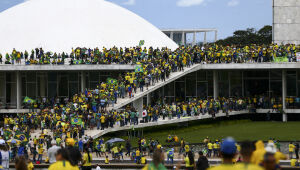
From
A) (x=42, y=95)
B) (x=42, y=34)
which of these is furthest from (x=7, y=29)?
(x=42, y=95)

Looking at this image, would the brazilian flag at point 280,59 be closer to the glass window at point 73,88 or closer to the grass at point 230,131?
the grass at point 230,131

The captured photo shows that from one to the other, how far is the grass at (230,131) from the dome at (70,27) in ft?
40.4

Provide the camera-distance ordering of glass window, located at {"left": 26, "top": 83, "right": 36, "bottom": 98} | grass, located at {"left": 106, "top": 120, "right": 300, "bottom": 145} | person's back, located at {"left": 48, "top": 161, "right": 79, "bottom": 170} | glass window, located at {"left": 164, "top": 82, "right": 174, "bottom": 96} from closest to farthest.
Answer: person's back, located at {"left": 48, "top": 161, "right": 79, "bottom": 170}, grass, located at {"left": 106, "top": 120, "right": 300, "bottom": 145}, glass window, located at {"left": 164, "top": 82, "right": 174, "bottom": 96}, glass window, located at {"left": 26, "top": 83, "right": 36, "bottom": 98}

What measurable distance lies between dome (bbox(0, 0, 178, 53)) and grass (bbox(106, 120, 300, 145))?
12319 millimetres

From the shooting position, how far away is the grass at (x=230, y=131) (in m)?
30.2

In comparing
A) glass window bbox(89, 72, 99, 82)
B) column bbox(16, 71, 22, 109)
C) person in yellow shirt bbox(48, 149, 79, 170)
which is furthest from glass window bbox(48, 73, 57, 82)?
person in yellow shirt bbox(48, 149, 79, 170)

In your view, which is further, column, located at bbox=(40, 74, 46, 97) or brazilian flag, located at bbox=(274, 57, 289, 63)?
column, located at bbox=(40, 74, 46, 97)

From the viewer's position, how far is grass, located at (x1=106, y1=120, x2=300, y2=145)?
30.2 metres

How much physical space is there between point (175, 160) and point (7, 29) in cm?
2912

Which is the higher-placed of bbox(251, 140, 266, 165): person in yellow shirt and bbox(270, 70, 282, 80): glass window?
bbox(270, 70, 282, 80): glass window

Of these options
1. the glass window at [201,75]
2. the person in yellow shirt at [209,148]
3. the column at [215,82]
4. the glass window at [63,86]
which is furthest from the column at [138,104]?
the person in yellow shirt at [209,148]

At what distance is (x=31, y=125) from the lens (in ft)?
99.3

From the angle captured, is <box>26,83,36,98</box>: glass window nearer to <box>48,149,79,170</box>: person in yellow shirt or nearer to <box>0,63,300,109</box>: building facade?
<box>0,63,300,109</box>: building facade

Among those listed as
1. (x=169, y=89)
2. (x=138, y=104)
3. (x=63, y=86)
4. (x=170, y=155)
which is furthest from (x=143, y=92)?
(x=170, y=155)
